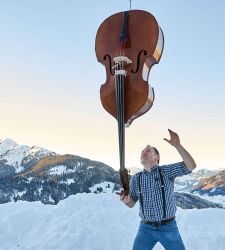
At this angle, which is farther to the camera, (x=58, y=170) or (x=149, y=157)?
(x=58, y=170)

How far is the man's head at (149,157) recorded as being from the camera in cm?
469

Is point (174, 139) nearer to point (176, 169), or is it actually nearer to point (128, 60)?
point (176, 169)

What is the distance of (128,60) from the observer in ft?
Answer: 16.0

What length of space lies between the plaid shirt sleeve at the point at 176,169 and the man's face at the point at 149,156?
0.15m

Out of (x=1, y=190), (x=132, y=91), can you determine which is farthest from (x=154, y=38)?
(x=1, y=190)

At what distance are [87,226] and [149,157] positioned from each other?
535 cm

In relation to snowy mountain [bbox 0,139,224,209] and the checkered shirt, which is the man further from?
snowy mountain [bbox 0,139,224,209]

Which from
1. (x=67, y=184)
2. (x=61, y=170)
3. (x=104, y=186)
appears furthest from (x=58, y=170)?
(x=104, y=186)

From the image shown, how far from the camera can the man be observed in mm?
4620

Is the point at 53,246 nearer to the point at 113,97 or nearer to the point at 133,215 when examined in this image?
the point at 133,215

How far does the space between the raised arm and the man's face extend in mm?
377

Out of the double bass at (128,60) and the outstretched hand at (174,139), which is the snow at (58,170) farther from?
the outstretched hand at (174,139)

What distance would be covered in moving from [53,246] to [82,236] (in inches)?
28.6

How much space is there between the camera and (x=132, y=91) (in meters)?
4.70
